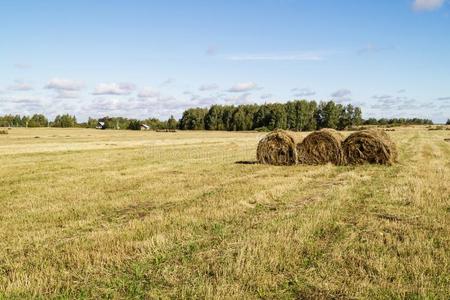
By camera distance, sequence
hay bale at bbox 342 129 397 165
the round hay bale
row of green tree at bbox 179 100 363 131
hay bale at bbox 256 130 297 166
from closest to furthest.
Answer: hay bale at bbox 342 129 397 165 → the round hay bale → hay bale at bbox 256 130 297 166 → row of green tree at bbox 179 100 363 131

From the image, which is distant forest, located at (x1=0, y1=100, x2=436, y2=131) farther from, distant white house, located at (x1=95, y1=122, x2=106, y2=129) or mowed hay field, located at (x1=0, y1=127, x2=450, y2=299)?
mowed hay field, located at (x1=0, y1=127, x2=450, y2=299)

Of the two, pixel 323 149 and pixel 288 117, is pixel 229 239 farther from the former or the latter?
pixel 288 117

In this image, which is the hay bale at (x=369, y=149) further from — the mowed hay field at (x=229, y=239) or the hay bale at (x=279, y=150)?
the mowed hay field at (x=229, y=239)

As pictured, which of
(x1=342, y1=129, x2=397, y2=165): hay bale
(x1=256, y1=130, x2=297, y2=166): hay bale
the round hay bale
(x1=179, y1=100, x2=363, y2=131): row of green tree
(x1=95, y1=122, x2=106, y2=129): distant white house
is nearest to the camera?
(x1=342, y1=129, x2=397, y2=165): hay bale

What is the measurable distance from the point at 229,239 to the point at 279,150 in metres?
12.3

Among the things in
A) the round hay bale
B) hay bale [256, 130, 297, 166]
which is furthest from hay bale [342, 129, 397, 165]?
hay bale [256, 130, 297, 166]

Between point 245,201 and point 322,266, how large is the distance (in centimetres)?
458

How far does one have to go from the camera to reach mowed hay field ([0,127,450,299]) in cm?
550

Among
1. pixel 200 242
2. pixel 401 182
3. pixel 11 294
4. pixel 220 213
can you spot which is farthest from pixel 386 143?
pixel 11 294

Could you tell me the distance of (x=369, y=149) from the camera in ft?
59.4

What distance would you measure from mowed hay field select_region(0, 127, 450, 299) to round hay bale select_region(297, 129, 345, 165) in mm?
5058

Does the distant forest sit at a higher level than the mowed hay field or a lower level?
higher

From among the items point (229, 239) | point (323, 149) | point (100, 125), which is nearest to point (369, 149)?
point (323, 149)

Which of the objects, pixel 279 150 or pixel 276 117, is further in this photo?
pixel 276 117
